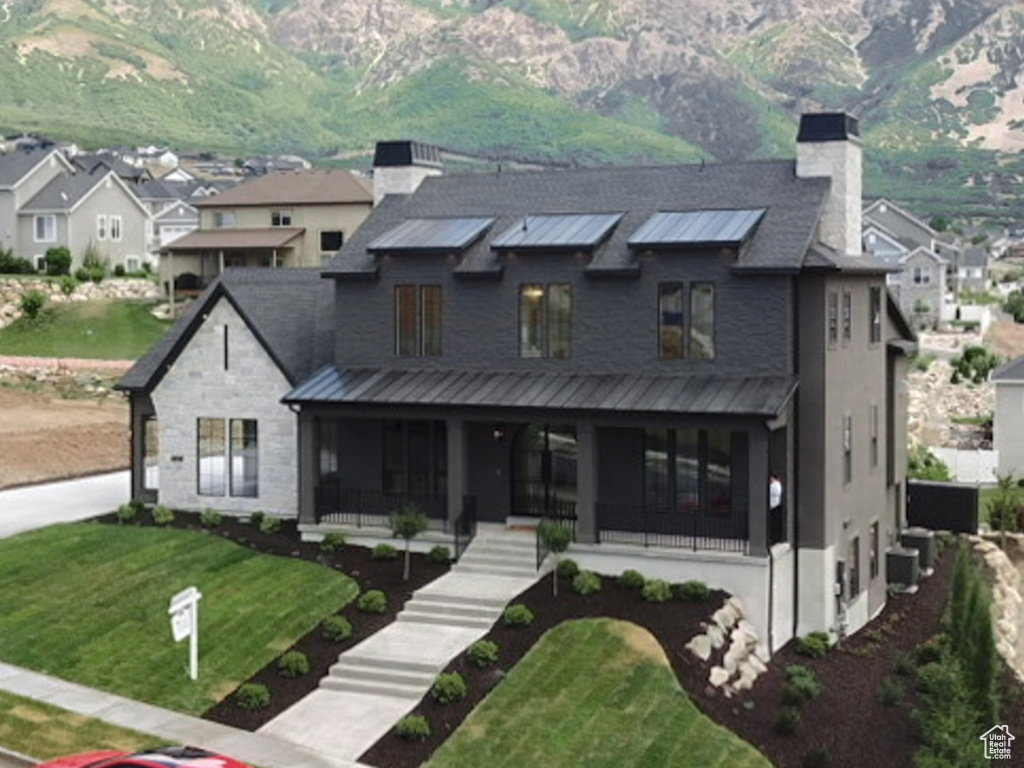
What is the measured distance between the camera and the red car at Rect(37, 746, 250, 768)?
749 inches

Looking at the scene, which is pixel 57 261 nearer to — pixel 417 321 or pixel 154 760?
pixel 417 321

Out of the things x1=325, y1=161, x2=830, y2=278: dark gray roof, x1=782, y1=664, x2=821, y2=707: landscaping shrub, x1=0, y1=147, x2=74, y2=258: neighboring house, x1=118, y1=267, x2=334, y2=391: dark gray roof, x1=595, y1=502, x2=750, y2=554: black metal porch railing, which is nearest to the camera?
x1=782, y1=664, x2=821, y2=707: landscaping shrub

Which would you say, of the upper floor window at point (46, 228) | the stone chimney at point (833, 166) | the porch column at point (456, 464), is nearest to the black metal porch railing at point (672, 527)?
the porch column at point (456, 464)

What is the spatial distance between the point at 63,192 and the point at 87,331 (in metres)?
21.0

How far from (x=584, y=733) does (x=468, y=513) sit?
29.3 feet

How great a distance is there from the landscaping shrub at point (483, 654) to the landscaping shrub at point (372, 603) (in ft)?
9.73

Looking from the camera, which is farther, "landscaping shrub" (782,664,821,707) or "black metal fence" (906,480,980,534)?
"black metal fence" (906,480,980,534)

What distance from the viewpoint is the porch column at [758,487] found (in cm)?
2844

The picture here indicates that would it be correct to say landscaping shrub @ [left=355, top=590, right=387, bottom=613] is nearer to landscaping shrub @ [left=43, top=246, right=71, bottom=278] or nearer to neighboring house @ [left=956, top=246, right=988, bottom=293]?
landscaping shrub @ [left=43, top=246, right=71, bottom=278]

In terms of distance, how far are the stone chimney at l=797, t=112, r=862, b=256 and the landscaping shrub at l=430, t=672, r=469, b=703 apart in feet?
42.9

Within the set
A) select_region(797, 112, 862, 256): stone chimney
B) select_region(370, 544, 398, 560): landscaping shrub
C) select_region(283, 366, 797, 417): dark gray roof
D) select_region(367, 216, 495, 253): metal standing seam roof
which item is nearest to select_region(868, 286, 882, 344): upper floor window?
select_region(797, 112, 862, 256): stone chimney

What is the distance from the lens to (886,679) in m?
28.0

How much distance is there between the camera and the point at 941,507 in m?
40.5

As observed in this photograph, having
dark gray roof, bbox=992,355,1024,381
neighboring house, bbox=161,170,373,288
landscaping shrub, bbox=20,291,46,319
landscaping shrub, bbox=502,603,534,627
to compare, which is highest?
neighboring house, bbox=161,170,373,288
